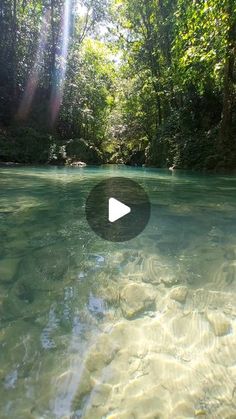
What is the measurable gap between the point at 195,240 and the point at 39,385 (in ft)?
8.59

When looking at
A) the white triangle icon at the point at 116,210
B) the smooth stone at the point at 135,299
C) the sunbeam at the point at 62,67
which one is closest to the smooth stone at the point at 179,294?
the smooth stone at the point at 135,299

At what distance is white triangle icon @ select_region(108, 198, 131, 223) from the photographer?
203 inches

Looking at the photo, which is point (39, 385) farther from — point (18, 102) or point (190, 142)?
point (18, 102)

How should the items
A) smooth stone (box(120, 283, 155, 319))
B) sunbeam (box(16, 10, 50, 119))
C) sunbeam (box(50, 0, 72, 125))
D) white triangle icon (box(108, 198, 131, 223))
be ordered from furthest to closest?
sunbeam (box(50, 0, 72, 125)), sunbeam (box(16, 10, 50, 119)), white triangle icon (box(108, 198, 131, 223)), smooth stone (box(120, 283, 155, 319))

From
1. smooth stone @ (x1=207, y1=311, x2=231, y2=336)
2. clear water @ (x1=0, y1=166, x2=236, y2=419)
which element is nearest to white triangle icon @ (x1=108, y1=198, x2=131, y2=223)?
clear water @ (x1=0, y1=166, x2=236, y2=419)

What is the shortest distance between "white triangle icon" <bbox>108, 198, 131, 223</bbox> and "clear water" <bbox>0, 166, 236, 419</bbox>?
1070 mm

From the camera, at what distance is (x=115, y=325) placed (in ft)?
7.07

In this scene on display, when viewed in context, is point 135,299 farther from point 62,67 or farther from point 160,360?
point 62,67

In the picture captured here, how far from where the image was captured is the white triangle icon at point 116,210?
203 inches

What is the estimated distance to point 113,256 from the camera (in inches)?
132
